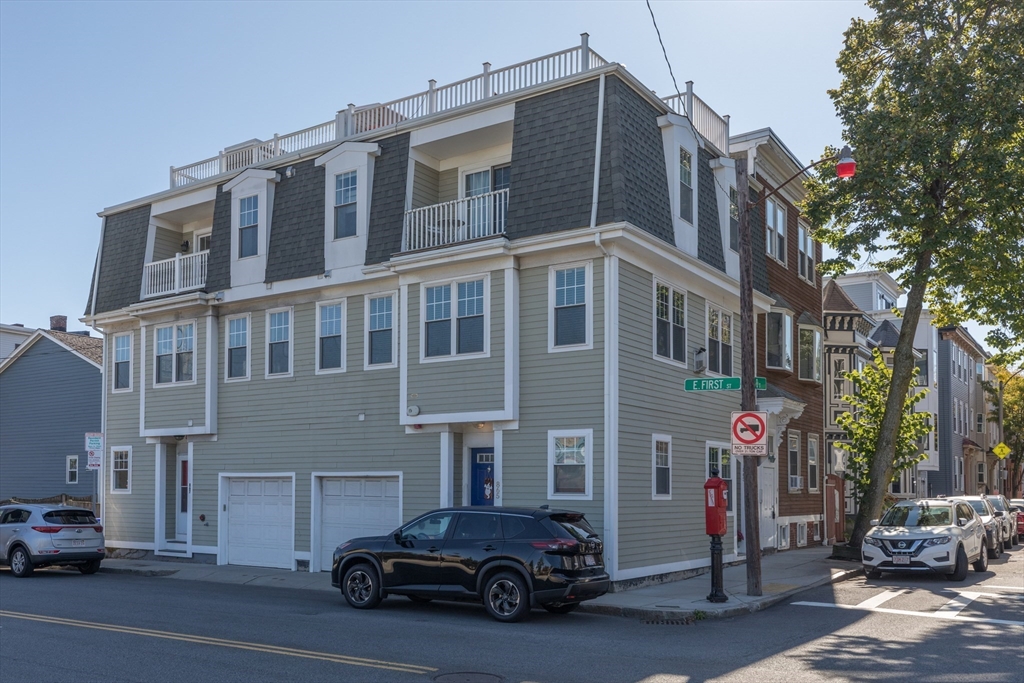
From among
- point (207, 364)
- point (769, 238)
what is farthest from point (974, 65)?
point (207, 364)

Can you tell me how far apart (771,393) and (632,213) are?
845 centimetres

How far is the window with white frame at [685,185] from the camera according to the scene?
20.6 meters

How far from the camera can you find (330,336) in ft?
72.7

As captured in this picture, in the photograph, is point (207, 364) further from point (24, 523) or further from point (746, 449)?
point (746, 449)

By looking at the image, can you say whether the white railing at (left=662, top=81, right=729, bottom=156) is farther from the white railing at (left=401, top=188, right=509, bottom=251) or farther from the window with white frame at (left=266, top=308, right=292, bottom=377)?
the window with white frame at (left=266, top=308, right=292, bottom=377)

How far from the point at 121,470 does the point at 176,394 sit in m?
3.41

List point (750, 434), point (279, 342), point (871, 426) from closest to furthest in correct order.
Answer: point (750, 434), point (279, 342), point (871, 426)

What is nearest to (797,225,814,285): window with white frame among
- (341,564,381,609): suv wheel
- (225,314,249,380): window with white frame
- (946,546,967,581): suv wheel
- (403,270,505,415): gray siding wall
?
(946,546,967,581): suv wheel

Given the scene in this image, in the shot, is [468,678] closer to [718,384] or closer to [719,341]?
[718,384]

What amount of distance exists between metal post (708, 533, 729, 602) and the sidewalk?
0.16m

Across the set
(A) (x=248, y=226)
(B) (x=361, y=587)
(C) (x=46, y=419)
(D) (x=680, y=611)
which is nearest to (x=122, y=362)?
(A) (x=248, y=226)

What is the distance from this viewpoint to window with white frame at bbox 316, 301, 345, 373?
21.9 metres

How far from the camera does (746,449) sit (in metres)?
16.5

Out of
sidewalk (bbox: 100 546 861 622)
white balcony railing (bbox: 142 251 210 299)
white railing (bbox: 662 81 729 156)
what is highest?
white railing (bbox: 662 81 729 156)
